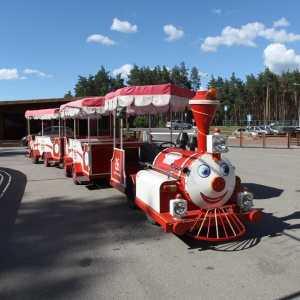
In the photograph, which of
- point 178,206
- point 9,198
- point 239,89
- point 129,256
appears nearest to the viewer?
point 129,256

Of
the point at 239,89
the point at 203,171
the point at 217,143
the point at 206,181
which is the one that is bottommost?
the point at 206,181

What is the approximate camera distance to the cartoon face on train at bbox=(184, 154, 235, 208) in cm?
→ 468

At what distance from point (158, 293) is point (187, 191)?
1.67 meters

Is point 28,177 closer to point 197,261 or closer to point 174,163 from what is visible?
point 174,163

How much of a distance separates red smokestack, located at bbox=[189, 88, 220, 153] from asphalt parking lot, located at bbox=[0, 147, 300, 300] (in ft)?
5.16

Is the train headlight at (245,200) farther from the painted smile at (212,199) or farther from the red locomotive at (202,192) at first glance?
the painted smile at (212,199)

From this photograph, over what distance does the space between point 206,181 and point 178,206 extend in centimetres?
57

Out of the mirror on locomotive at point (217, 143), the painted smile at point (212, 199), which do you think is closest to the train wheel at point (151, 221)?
the painted smile at point (212, 199)

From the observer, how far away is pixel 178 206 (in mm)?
4477

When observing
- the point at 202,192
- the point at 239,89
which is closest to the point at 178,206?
the point at 202,192

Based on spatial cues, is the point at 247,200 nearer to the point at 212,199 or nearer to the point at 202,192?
the point at 212,199

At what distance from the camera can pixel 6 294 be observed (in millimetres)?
3385

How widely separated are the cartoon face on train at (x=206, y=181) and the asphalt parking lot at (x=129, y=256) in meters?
0.66

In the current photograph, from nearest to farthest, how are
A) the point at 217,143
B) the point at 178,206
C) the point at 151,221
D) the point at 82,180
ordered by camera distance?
the point at 178,206
the point at 217,143
the point at 151,221
the point at 82,180
